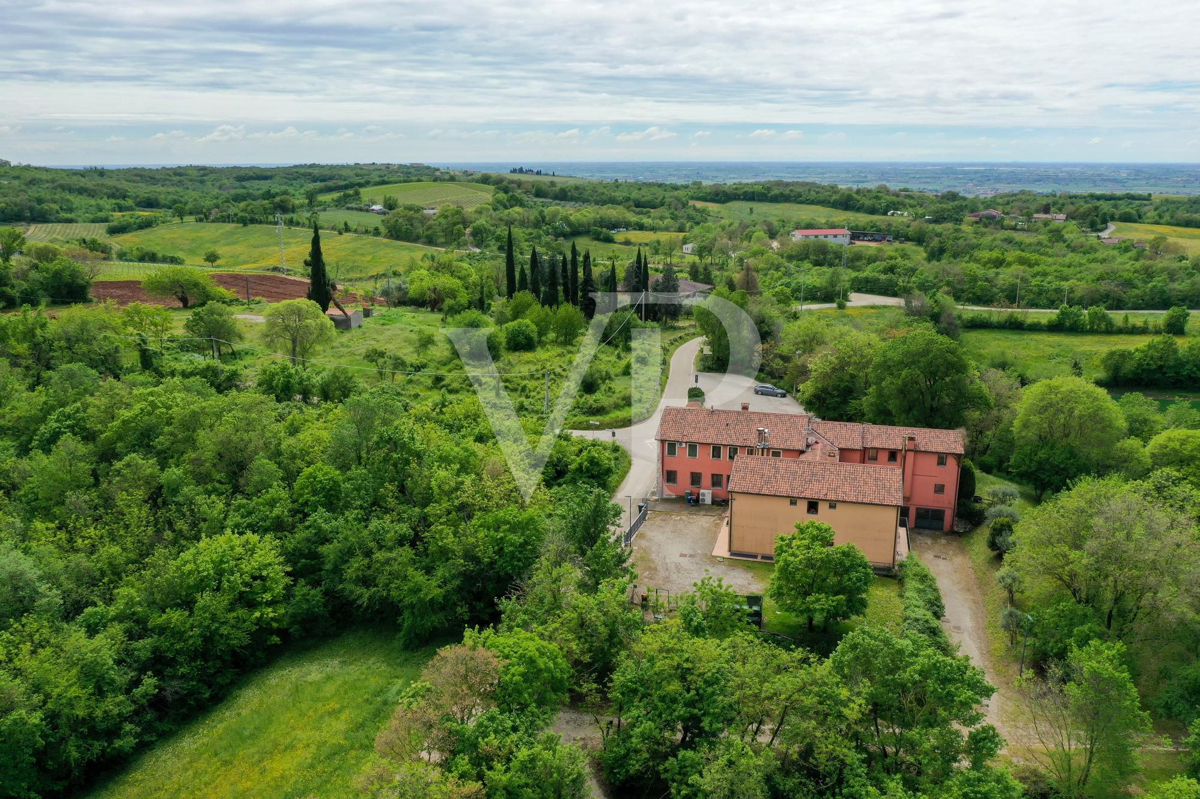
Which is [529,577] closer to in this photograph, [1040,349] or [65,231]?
[1040,349]

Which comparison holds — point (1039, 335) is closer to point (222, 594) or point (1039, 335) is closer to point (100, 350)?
point (222, 594)

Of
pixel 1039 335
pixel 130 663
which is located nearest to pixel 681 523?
pixel 130 663

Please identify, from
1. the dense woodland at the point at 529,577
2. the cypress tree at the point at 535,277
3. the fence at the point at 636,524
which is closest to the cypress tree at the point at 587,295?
the cypress tree at the point at 535,277

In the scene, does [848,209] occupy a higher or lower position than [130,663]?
higher

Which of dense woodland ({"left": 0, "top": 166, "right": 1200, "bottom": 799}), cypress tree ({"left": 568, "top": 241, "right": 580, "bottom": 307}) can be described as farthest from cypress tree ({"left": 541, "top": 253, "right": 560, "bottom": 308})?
dense woodland ({"left": 0, "top": 166, "right": 1200, "bottom": 799})

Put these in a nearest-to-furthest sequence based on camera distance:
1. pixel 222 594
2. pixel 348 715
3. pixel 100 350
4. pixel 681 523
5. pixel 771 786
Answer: pixel 771 786, pixel 348 715, pixel 222 594, pixel 681 523, pixel 100 350

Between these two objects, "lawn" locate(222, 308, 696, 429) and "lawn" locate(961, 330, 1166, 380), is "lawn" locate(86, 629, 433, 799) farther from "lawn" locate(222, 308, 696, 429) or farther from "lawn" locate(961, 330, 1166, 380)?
"lawn" locate(961, 330, 1166, 380)

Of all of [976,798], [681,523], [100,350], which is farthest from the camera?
[100,350]
